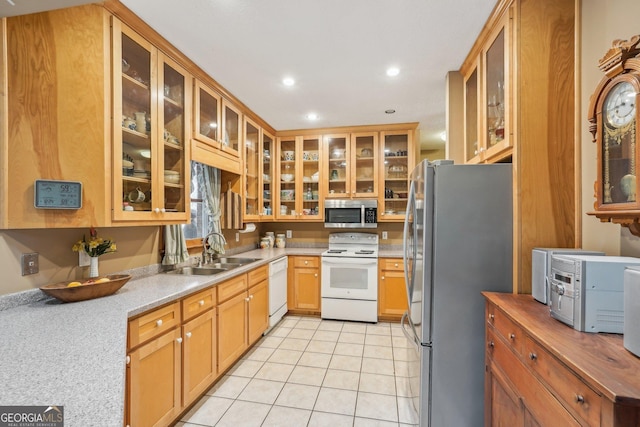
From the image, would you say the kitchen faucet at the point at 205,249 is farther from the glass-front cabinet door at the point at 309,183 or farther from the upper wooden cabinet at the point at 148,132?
the glass-front cabinet door at the point at 309,183

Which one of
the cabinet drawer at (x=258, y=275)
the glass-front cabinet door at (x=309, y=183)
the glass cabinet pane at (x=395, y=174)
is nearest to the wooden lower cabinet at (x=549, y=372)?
the cabinet drawer at (x=258, y=275)

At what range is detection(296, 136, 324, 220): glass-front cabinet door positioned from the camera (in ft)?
13.8

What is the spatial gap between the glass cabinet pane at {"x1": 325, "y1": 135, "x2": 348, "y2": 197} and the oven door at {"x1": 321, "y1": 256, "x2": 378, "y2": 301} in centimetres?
103

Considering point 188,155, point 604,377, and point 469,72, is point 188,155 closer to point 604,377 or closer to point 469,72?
point 469,72

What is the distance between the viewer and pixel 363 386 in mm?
2271

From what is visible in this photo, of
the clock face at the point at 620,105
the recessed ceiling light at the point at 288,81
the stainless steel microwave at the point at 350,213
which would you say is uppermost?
the recessed ceiling light at the point at 288,81

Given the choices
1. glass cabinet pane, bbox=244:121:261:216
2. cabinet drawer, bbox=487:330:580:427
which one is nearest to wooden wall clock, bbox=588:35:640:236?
cabinet drawer, bbox=487:330:580:427

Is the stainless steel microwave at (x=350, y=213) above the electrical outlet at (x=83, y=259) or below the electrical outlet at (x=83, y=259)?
above

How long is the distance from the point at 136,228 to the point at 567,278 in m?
2.64

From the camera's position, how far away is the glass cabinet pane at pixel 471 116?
7.54 ft

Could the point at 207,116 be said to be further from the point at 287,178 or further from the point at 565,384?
the point at 565,384

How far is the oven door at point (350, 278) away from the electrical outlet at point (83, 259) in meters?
2.47

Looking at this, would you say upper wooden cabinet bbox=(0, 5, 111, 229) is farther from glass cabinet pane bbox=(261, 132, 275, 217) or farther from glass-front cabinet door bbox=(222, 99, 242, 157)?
glass cabinet pane bbox=(261, 132, 275, 217)

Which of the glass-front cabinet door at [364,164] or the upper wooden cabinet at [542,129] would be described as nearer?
the upper wooden cabinet at [542,129]
